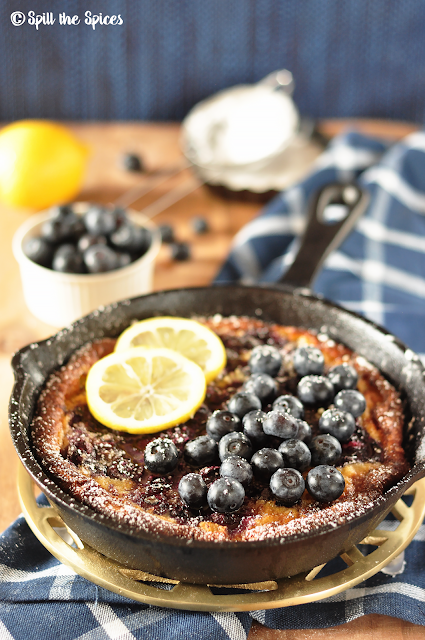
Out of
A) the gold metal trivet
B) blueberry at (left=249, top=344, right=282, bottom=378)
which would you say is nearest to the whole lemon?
blueberry at (left=249, top=344, right=282, bottom=378)

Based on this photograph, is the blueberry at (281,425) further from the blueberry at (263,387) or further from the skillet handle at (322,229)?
the skillet handle at (322,229)

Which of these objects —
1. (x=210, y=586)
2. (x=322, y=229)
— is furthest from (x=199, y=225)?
(x=210, y=586)

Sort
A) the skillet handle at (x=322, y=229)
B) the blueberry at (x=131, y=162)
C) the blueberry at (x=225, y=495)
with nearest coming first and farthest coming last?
the blueberry at (x=225, y=495) < the skillet handle at (x=322, y=229) < the blueberry at (x=131, y=162)

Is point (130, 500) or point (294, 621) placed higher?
point (130, 500)

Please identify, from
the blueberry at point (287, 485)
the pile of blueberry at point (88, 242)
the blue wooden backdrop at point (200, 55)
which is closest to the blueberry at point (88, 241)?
the pile of blueberry at point (88, 242)

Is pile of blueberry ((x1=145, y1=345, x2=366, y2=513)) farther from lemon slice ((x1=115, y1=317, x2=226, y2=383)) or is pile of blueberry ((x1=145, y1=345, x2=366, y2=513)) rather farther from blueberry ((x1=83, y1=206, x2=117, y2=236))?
blueberry ((x1=83, y1=206, x2=117, y2=236))

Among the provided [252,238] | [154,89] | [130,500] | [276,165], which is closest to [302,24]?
[154,89]

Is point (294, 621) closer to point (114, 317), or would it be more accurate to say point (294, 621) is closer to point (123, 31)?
point (114, 317)

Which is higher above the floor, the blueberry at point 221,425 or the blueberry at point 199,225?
the blueberry at point 221,425
